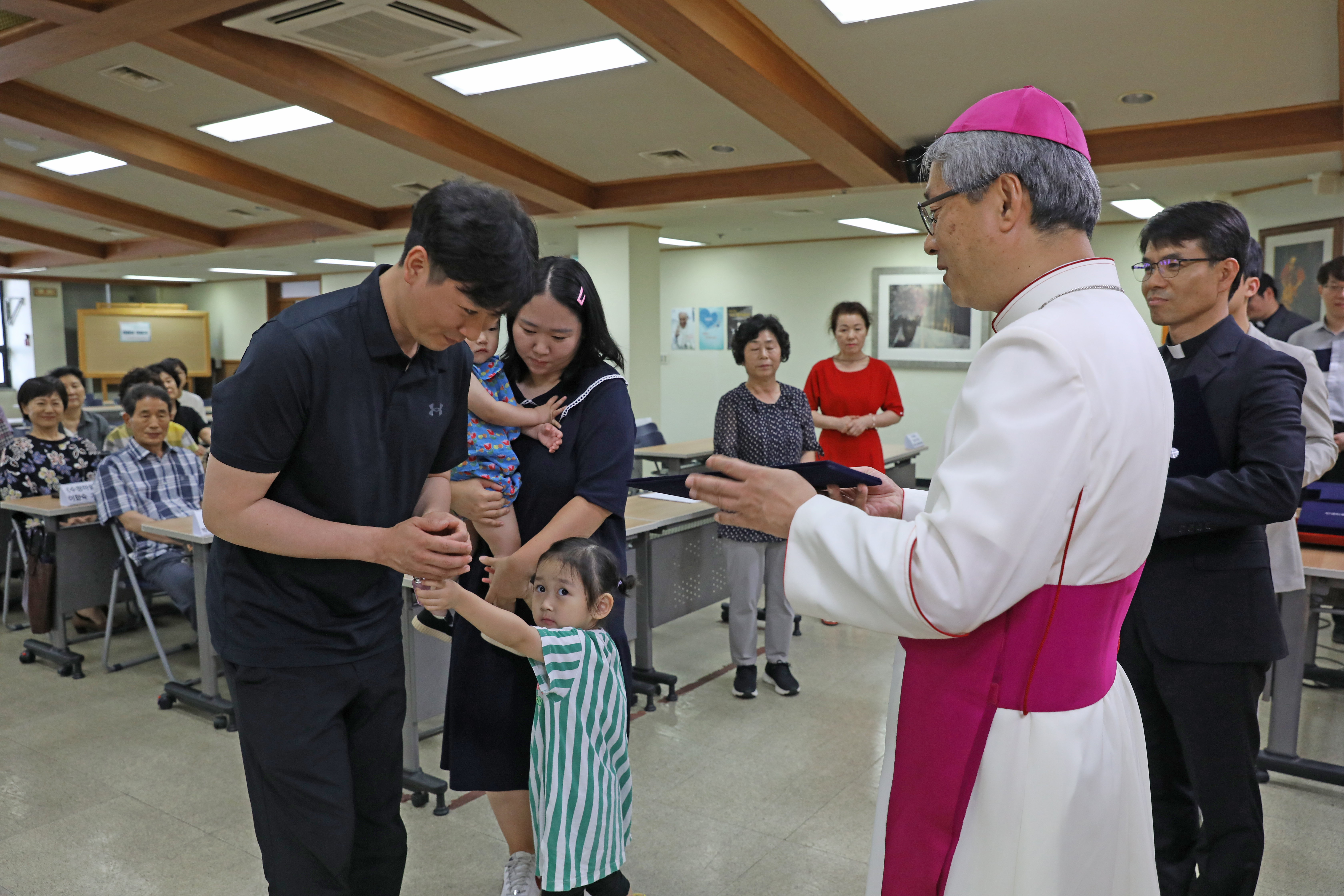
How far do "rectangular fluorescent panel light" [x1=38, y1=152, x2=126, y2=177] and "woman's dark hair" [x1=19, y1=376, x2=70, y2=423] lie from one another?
3.00 metres

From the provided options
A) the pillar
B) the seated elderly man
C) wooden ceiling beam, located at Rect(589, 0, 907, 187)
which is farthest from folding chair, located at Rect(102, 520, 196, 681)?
the pillar

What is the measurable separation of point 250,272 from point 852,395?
1255cm

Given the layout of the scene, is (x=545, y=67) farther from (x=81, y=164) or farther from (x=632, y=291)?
(x=81, y=164)

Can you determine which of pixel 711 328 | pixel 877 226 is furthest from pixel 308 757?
pixel 711 328

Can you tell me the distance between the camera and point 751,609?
401 cm

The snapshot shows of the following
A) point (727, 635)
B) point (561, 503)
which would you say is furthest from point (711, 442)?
point (561, 503)

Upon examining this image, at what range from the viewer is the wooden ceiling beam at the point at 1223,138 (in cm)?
534

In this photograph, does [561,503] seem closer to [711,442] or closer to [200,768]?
[200,768]

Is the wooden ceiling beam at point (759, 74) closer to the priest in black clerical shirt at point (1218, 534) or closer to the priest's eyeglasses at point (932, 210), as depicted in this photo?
the priest in black clerical shirt at point (1218, 534)

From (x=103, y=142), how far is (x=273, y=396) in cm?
657

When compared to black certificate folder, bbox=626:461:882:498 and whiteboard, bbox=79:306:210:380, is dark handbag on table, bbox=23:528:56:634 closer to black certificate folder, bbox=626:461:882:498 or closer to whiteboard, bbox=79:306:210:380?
black certificate folder, bbox=626:461:882:498

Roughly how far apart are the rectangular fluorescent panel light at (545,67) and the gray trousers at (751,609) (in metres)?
2.66

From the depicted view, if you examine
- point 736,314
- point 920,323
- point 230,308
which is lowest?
point 920,323

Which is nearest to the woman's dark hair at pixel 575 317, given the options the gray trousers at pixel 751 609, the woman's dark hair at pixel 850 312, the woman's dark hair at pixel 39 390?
the gray trousers at pixel 751 609
